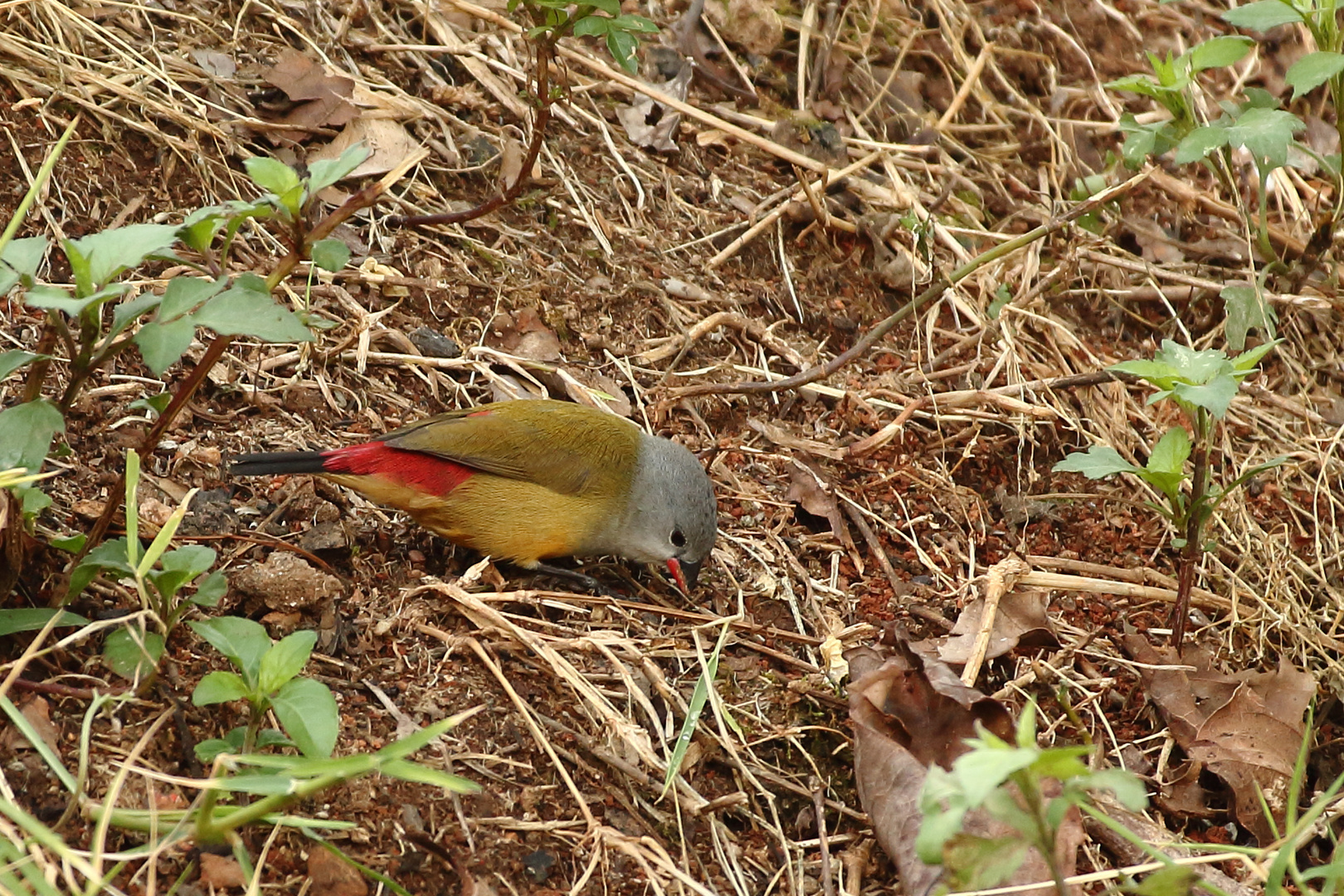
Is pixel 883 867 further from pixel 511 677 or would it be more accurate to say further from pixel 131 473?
pixel 131 473

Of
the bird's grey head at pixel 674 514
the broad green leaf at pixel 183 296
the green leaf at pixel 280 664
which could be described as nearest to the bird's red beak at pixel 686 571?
the bird's grey head at pixel 674 514

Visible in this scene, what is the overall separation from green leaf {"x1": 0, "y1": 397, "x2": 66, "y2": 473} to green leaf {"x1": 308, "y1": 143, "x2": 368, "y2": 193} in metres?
0.72

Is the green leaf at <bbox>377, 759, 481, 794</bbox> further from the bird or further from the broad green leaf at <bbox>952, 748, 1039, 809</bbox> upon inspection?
the bird

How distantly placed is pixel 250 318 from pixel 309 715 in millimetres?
804

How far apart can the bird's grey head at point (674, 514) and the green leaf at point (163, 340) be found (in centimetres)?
181

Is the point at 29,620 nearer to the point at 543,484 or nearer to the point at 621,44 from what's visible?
the point at 543,484

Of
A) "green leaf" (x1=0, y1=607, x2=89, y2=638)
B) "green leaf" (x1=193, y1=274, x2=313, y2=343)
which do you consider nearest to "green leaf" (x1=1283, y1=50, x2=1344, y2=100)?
"green leaf" (x1=193, y1=274, x2=313, y2=343)

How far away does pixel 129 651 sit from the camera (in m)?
2.79

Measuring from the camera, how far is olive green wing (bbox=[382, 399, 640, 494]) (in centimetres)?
403

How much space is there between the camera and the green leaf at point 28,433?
264 cm

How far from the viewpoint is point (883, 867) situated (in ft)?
10.7

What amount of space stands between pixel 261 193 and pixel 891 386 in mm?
2430

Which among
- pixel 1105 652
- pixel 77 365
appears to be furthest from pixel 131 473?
pixel 1105 652

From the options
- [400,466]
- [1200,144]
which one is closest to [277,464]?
[400,466]
